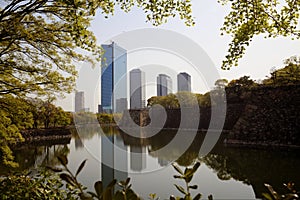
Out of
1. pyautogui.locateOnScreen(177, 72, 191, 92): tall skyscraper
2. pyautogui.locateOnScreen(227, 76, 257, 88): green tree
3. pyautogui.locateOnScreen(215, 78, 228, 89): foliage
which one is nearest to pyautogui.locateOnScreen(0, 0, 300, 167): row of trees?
pyautogui.locateOnScreen(227, 76, 257, 88): green tree

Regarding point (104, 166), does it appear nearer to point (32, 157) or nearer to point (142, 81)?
point (32, 157)

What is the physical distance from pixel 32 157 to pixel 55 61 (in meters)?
7.90

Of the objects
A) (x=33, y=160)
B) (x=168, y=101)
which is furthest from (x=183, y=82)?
(x=33, y=160)

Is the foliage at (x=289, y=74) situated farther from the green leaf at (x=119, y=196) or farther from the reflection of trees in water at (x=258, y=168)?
the green leaf at (x=119, y=196)

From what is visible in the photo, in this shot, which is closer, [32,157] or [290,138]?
[32,157]

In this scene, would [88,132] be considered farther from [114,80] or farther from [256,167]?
[256,167]

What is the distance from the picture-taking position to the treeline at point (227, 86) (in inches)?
596

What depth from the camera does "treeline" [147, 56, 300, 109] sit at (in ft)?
49.6

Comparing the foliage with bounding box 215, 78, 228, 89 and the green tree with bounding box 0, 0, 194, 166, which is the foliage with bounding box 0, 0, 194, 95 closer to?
the green tree with bounding box 0, 0, 194, 166

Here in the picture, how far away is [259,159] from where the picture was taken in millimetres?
8320

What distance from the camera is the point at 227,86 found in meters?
22.4

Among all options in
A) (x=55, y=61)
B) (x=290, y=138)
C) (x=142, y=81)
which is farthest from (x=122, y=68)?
(x=55, y=61)

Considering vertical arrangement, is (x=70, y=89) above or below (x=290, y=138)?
above

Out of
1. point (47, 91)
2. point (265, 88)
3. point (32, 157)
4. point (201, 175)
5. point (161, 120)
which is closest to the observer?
point (47, 91)
